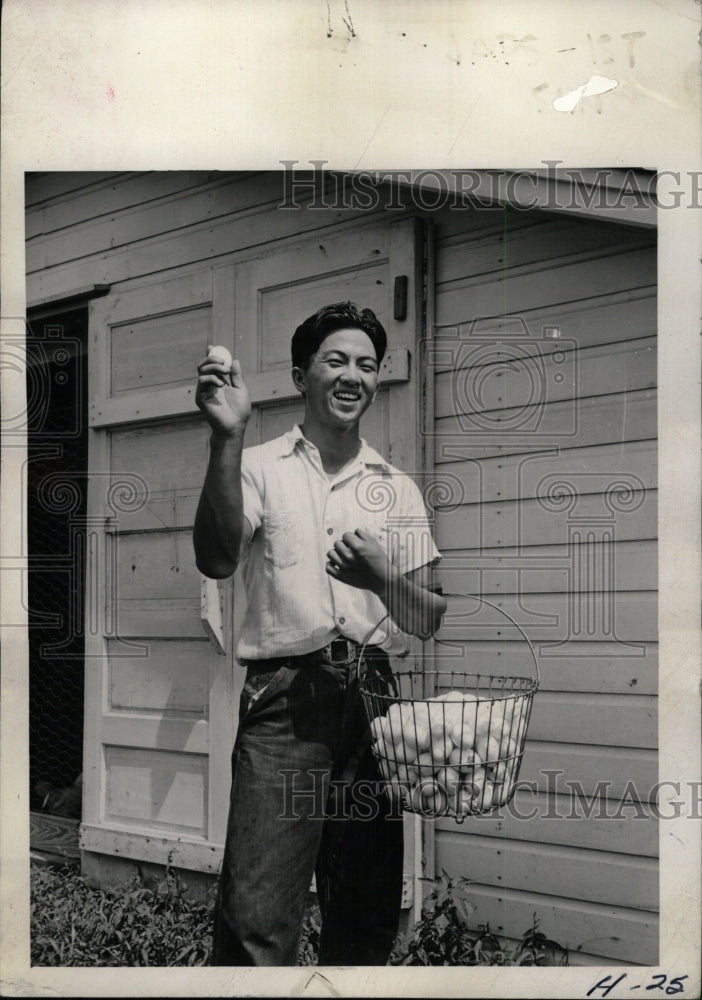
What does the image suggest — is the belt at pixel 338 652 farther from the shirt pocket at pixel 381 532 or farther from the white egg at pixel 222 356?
the white egg at pixel 222 356

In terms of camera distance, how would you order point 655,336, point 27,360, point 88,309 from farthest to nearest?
1. point 88,309
2. point 27,360
3. point 655,336

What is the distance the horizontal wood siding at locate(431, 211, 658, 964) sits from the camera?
247 cm

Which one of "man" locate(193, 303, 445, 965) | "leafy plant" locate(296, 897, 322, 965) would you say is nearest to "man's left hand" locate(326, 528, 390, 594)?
"man" locate(193, 303, 445, 965)

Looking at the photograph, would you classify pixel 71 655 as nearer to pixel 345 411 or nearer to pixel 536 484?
pixel 345 411

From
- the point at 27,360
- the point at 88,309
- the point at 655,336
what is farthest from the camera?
the point at 88,309

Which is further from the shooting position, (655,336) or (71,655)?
(71,655)

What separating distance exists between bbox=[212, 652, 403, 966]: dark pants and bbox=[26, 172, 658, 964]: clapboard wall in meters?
0.23

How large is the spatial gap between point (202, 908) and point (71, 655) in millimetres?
775

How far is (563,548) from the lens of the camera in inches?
99.0

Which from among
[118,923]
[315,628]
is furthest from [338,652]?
[118,923]

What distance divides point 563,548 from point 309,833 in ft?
3.16

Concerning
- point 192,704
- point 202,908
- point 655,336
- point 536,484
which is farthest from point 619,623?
point 202,908

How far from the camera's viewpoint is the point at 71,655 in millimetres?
2713

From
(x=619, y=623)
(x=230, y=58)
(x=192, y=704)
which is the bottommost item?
(x=192, y=704)
